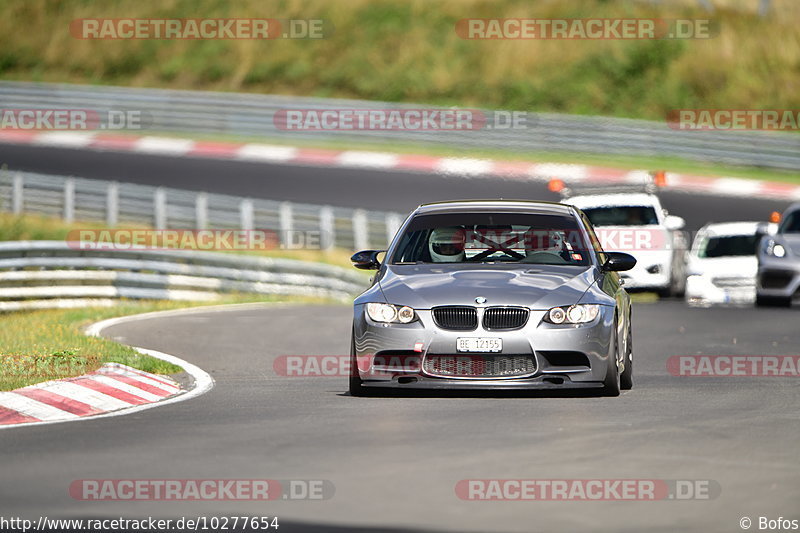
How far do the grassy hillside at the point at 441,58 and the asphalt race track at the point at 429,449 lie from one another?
34.1 m

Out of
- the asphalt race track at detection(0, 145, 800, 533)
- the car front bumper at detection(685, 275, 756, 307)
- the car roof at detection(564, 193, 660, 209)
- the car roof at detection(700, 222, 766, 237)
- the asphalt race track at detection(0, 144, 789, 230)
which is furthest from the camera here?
the asphalt race track at detection(0, 144, 789, 230)

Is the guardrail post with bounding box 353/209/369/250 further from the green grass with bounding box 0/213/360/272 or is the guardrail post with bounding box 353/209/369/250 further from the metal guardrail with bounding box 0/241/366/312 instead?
the metal guardrail with bounding box 0/241/366/312

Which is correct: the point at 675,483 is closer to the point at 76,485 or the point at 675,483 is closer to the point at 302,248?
the point at 76,485

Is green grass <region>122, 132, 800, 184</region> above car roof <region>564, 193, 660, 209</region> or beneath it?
above

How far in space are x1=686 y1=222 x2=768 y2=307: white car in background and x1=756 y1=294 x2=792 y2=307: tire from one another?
1.26 m

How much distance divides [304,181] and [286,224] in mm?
5746

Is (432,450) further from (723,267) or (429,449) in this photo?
(723,267)

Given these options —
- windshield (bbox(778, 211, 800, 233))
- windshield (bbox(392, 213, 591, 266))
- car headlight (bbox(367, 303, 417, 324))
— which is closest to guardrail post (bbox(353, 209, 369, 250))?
windshield (bbox(778, 211, 800, 233))

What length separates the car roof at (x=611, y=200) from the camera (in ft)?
79.3

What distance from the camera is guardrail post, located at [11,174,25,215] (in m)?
34.3

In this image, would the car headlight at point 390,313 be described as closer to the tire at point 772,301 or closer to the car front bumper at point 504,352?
the car front bumper at point 504,352

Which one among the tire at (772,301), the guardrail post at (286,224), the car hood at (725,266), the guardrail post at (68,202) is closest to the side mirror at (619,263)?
the tire at (772,301)

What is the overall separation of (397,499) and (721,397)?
5089 mm

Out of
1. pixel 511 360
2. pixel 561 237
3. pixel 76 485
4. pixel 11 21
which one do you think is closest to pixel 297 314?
pixel 561 237
